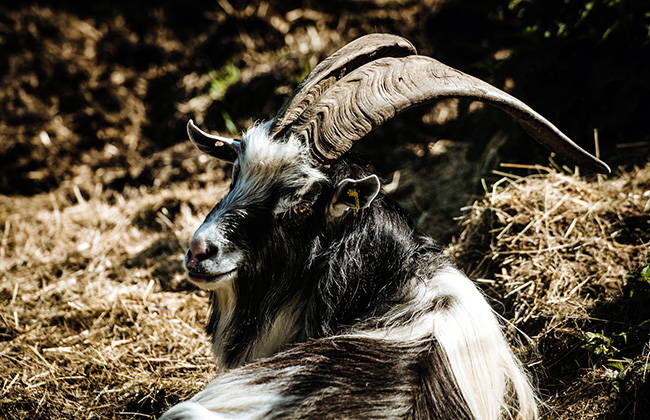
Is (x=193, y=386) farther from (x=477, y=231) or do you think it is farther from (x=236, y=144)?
(x=477, y=231)

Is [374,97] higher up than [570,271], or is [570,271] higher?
[374,97]

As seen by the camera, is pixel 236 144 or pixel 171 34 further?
pixel 171 34

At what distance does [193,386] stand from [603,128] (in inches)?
126

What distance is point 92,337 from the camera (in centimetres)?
391

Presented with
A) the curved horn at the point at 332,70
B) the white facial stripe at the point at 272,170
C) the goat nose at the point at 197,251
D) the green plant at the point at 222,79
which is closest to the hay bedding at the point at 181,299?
the goat nose at the point at 197,251

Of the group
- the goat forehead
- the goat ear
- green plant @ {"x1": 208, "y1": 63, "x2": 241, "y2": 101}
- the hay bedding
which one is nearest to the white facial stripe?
the goat forehead

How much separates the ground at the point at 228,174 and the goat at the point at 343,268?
2.02ft

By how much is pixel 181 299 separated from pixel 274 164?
6.11 feet

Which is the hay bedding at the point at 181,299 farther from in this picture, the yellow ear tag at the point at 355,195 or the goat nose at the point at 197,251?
the yellow ear tag at the point at 355,195

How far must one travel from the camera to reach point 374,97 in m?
2.83

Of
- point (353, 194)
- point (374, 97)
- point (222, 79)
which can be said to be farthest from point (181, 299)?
point (222, 79)

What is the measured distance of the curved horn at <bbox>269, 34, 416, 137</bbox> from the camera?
9.84 ft

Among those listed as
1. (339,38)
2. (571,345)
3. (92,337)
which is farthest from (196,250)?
(339,38)

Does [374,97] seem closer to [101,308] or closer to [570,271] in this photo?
[570,271]
